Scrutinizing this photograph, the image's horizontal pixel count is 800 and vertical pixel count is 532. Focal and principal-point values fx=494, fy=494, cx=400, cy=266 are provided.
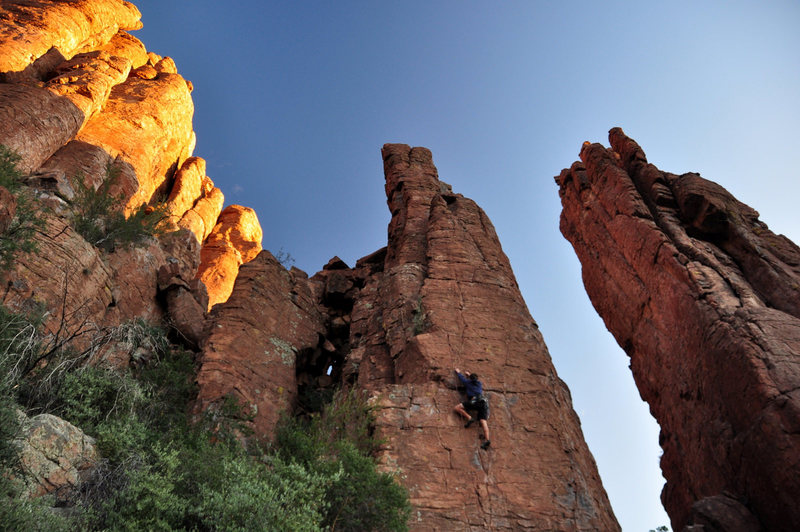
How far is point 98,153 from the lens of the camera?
20750 mm

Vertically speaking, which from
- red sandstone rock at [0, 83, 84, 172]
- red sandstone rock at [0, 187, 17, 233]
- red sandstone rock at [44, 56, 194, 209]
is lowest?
red sandstone rock at [0, 187, 17, 233]

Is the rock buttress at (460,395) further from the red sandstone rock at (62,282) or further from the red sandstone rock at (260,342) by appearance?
the red sandstone rock at (62,282)

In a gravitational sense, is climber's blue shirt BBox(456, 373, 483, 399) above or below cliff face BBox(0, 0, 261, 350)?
below

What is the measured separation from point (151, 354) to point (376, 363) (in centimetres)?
Result: 710

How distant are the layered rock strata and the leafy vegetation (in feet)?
3.65

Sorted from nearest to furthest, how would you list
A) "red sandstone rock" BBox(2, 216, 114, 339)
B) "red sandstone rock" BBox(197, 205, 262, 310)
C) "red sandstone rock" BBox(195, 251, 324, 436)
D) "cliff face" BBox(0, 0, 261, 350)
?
"red sandstone rock" BBox(2, 216, 114, 339), "cliff face" BBox(0, 0, 261, 350), "red sandstone rock" BBox(195, 251, 324, 436), "red sandstone rock" BBox(197, 205, 262, 310)

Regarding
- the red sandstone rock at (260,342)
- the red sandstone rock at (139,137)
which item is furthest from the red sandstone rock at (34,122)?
the red sandstone rock at (260,342)

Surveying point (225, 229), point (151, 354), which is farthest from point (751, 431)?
point (225, 229)

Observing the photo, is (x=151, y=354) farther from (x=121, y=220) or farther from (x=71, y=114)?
(x=71, y=114)

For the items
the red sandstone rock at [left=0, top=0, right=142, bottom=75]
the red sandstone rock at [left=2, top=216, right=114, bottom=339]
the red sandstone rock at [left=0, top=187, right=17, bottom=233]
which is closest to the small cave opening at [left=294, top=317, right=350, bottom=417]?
the red sandstone rock at [left=2, top=216, right=114, bottom=339]

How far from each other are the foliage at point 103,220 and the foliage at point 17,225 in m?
2.33

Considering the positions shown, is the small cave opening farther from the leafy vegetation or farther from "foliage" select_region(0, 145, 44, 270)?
"foliage" select_region(0, 145, 44, 270)

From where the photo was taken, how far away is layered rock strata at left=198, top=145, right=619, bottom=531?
11.9m

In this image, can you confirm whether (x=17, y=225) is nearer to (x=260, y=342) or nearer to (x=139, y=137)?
(x=260, y=342)
